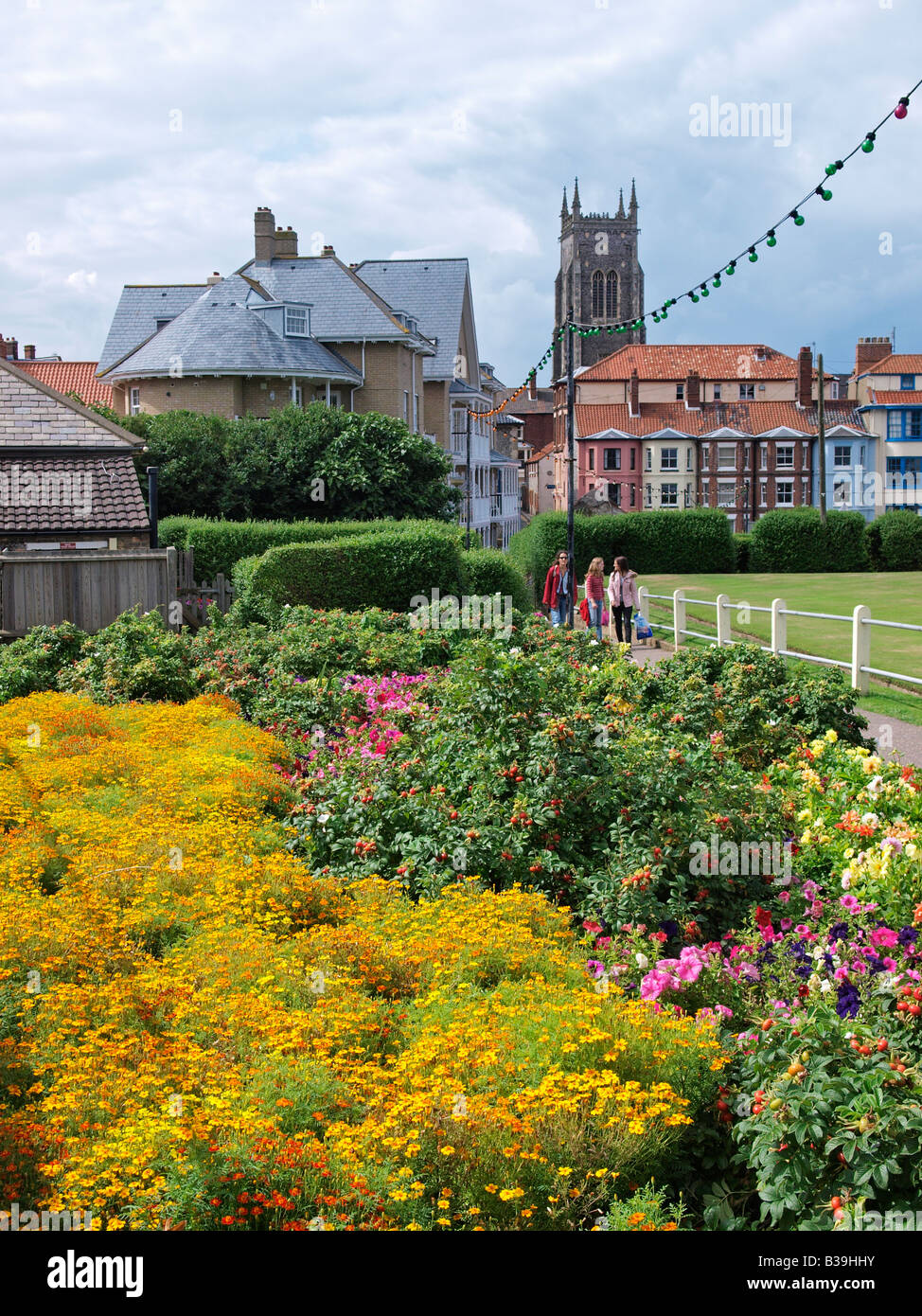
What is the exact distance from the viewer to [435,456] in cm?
3459

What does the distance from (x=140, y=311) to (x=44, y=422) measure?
27.6m

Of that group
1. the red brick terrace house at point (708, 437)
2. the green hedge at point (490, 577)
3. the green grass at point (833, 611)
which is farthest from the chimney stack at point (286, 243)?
the red brick terrace house at point (708, 437)

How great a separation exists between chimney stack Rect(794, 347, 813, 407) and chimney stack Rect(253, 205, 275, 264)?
48.7 metres

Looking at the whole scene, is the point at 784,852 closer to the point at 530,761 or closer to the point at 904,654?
the point at 530,761

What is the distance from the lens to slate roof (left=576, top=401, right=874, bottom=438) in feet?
271

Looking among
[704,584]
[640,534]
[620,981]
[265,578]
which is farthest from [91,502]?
[640,534]

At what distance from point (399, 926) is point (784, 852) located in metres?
2.36

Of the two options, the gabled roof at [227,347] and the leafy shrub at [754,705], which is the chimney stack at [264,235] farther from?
the leafy shrub at [754,705]

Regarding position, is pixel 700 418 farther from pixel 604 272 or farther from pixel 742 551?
pixel 604 272

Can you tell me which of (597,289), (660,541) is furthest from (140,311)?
(597,289)

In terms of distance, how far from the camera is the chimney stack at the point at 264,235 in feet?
153

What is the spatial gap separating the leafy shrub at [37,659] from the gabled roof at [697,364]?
75.2m

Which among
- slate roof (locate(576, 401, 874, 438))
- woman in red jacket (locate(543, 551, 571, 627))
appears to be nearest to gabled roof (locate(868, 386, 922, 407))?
slate roof (locate(576, 401, 874, 438))

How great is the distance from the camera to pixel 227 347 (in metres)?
39.9
